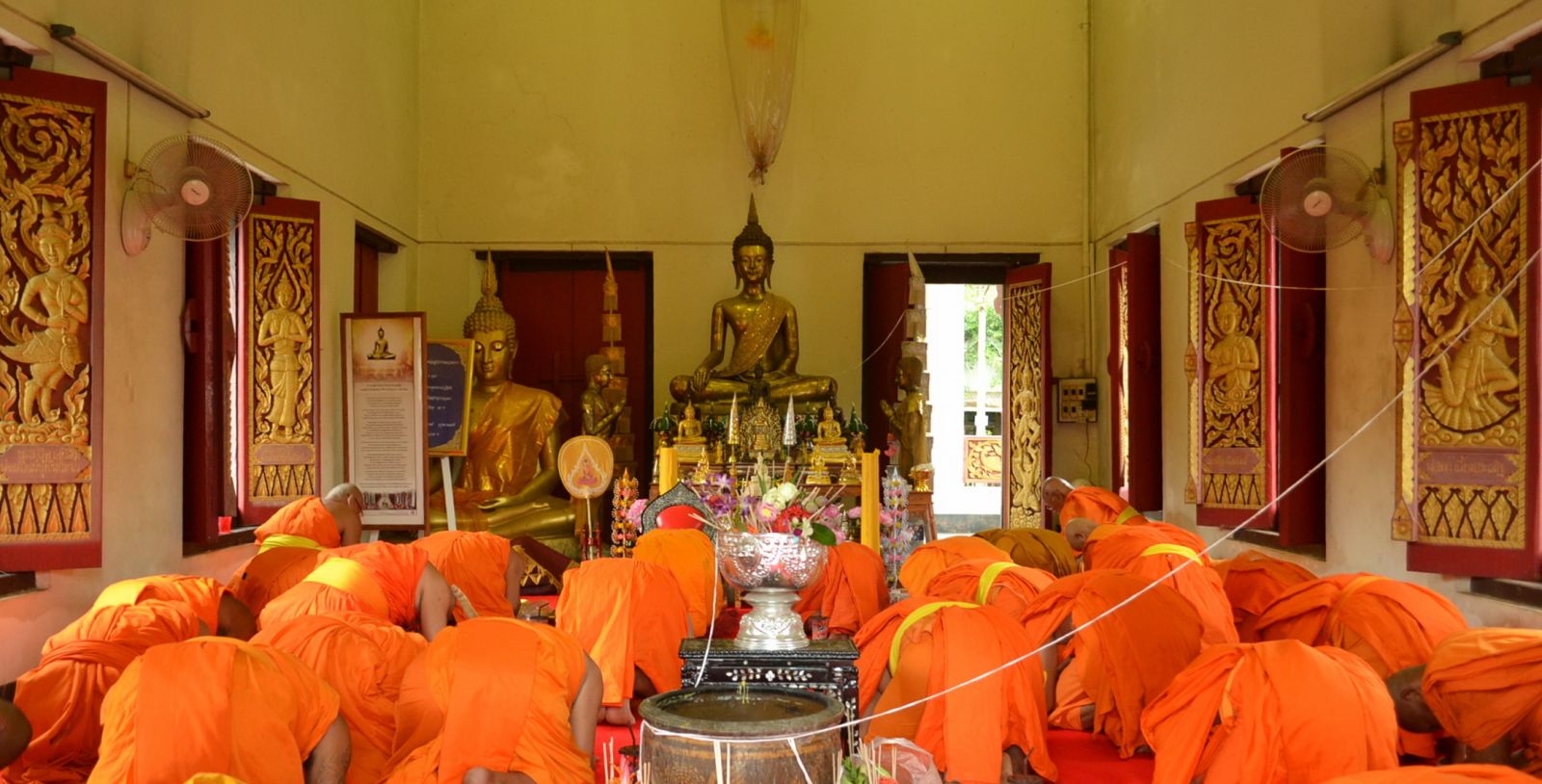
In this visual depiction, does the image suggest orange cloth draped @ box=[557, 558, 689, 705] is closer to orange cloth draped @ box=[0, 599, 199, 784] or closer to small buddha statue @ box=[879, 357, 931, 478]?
orange cloth draped @ box=[0, 599, 199, 784]

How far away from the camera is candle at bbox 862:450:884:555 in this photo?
7.35 m

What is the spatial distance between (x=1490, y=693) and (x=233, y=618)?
4147 millimetres

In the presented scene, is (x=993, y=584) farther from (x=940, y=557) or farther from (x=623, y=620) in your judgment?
(x=623, y=620)

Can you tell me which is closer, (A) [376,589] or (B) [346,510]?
(A) [376,589]

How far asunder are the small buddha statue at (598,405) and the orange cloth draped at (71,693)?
4.87 m

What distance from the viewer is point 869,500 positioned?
7.47m

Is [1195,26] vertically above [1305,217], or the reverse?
[1195,26]

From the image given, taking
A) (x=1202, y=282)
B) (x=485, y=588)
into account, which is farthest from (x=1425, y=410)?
(x=485, y=588)

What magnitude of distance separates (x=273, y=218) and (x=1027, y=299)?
537 centimetres

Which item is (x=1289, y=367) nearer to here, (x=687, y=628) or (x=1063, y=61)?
(x=687, y=628)

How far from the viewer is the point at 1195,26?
7402 millimetres

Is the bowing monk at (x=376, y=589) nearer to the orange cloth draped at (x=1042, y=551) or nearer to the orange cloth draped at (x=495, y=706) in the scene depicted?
the orange cloth draped at (x=495, y=706)

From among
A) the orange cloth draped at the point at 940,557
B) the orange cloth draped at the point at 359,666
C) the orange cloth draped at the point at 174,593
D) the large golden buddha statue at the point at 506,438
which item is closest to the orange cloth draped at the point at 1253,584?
the orange cloth draped at the point at 940,557

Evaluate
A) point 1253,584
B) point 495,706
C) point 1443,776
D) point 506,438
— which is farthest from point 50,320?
point 1253,584
